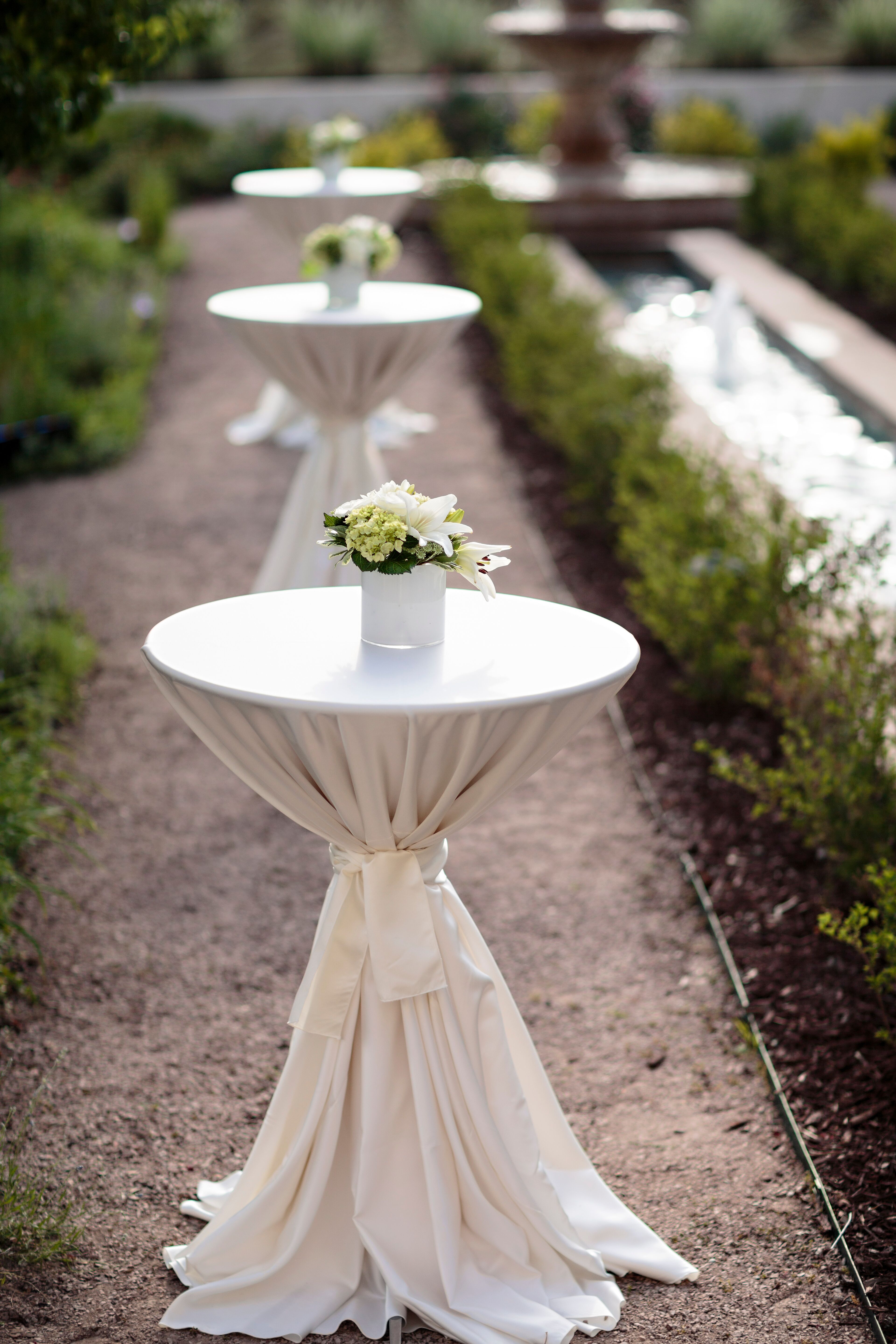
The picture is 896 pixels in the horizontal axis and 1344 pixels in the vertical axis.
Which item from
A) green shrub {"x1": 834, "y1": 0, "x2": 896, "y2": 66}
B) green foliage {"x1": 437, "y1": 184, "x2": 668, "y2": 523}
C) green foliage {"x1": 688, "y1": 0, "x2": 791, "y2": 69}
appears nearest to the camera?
green foliage {"x1": 437, "y1": 184, "x2": 668, "y2": 523}

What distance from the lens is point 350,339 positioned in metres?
4.75

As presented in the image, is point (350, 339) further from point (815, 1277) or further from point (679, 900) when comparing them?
point (815, 1277)

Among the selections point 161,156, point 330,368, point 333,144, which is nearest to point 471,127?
point 161,156

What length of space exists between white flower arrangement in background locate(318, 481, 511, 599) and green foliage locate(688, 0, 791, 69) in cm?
1990

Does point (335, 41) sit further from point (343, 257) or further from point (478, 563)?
point (478, 563)

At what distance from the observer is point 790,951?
3545mm

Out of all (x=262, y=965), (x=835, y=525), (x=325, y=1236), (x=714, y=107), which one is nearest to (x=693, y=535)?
(x=835, y=525)

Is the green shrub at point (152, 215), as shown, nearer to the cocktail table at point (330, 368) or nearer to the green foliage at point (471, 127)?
the green foliage at point (471, 127)

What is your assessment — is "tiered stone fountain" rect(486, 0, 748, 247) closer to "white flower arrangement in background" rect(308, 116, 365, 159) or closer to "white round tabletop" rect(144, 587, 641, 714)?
"white flower arrangement in background" rect(308, 116, 365, 159)

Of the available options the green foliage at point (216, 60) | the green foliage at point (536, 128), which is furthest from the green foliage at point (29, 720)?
the green foliage at point (216, 60)

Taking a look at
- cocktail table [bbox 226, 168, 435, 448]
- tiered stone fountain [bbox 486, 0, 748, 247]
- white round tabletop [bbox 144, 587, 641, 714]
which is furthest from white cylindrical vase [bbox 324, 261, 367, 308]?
tiered stone fountain [bbox 486, 0, 748, 247]

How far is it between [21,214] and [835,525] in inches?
274

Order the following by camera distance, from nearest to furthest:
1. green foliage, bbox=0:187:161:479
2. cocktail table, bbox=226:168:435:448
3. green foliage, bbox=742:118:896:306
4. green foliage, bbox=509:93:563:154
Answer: green foliage, bbox=0:187:161:479, cocktail table, bbox=226:168:435:448, green foliage, bbox=742:118:896:306, green foliage, bbox=509:93:563:154

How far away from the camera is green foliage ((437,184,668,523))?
6.59 metres
